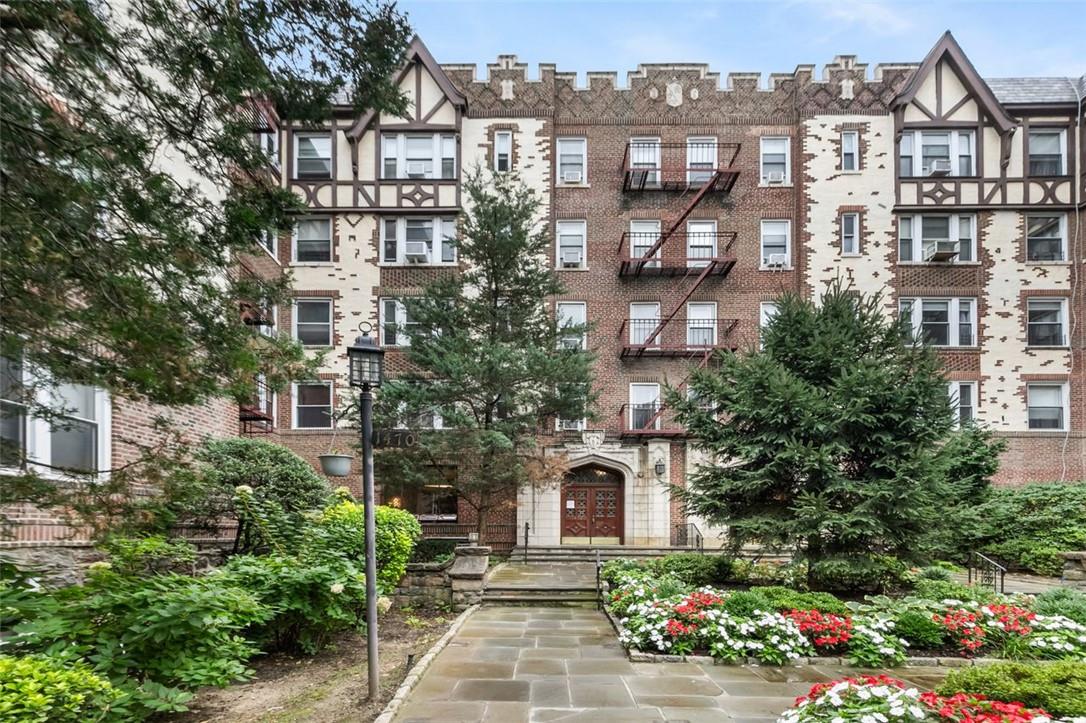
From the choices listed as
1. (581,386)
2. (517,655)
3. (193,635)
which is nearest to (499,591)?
(517,655)

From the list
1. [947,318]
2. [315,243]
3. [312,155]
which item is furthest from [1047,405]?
[312,155]

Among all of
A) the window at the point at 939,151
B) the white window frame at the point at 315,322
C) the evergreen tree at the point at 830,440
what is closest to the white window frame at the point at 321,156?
the white window frame at the point at 315,322

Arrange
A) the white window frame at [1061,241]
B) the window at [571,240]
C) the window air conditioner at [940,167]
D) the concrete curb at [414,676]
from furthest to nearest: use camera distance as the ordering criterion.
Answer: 1. the window at [571,240]
2. the window air conditioner at [940,167]
3. the white window frame at [1061,241]
4. the concrete curb at [414,676]

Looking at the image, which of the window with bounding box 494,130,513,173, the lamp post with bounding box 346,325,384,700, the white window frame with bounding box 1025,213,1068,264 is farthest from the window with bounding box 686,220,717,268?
the lamp post with bounding box 346,325,384,700

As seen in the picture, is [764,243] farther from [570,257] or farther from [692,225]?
[570,257]

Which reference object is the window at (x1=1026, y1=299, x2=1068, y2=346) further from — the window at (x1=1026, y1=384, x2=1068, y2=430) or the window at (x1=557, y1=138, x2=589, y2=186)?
the window at (x1=557, y1=138, x2=589, y2=186)

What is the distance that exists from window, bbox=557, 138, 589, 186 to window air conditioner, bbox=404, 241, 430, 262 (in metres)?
5.37

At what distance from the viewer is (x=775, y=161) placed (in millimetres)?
20828

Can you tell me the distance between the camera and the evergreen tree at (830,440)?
410 inches

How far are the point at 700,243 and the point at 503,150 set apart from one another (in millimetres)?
7526

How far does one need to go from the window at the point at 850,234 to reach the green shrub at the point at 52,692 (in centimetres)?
2164

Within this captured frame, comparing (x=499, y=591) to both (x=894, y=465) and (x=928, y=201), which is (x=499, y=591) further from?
(x=928, y=201)

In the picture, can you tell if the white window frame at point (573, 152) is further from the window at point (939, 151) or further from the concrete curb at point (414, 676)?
the concrete curb at point (414, 676)

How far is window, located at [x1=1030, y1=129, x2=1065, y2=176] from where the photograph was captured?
66.2ft
